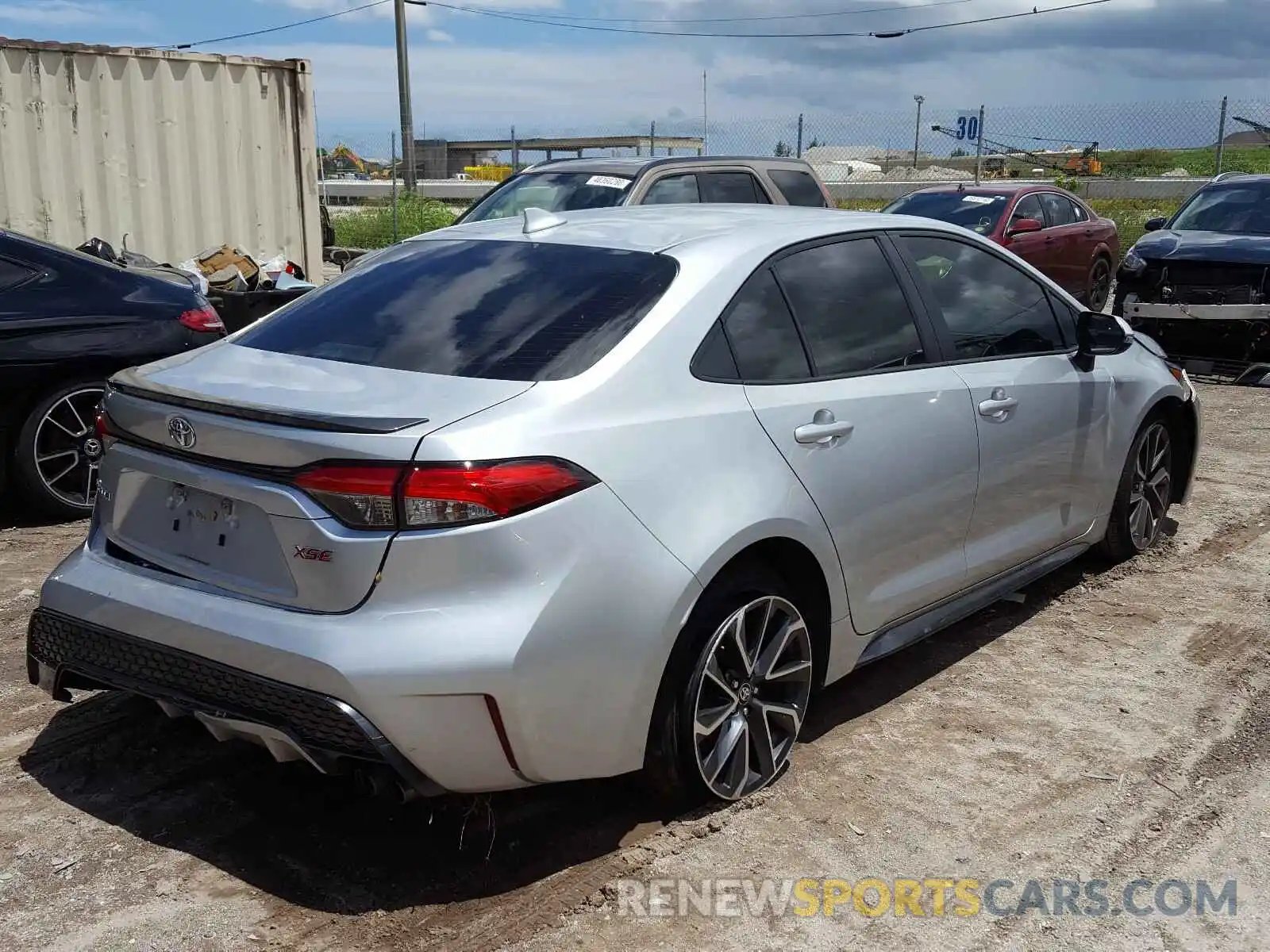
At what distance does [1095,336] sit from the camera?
5012mm

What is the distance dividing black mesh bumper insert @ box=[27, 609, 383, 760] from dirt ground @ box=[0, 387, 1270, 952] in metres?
0.48

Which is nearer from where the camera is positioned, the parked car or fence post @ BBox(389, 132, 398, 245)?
the parked car

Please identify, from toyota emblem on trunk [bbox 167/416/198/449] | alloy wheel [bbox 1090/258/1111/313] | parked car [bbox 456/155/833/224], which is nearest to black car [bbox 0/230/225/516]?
toyota emblem on trunk [bbox 167/416/198/449]

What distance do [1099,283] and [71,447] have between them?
13033 mm

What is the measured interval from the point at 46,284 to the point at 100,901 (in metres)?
4.06

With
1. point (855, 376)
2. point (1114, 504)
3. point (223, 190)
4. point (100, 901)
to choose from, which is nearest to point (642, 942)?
point (100, 901)

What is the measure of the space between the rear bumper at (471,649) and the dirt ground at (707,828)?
0.39m

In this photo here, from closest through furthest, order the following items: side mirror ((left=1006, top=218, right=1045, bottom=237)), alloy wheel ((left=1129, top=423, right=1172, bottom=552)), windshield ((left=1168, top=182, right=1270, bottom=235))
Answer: alloy wheel ((left=1129, top=423, right=1172, bottom=552)) → windshield ((left=1168, top=182, right=1270, bottom=235)) → side mirror ((left=1006, top=218, right=1045, bottom=237))

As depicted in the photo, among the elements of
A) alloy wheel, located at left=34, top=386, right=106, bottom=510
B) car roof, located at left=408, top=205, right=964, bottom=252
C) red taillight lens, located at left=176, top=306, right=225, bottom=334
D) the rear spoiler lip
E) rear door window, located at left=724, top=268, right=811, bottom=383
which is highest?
car roof, located at left=408, top=205, right=964, bottom=252

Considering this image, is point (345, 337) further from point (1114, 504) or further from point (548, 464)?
point (1114, 504)

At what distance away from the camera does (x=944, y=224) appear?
484 centimetres

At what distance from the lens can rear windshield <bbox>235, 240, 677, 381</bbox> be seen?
332 cm

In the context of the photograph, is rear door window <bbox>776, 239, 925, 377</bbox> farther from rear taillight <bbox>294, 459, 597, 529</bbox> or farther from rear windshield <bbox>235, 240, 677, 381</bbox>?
rear taillight <bbox>294, 459, 597, 529</bbox>

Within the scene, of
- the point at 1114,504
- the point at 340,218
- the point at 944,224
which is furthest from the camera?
the point at 340,218
